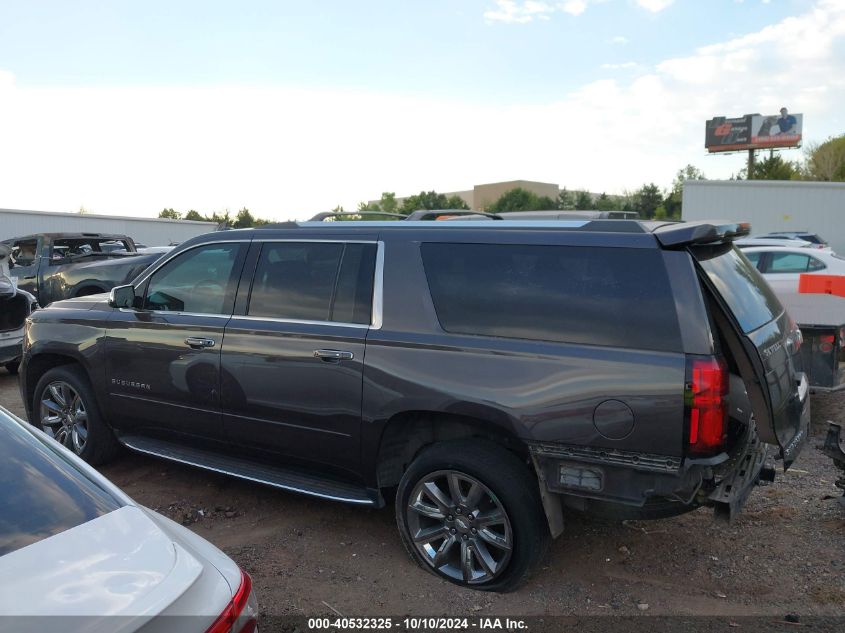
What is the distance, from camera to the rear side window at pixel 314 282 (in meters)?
4.13

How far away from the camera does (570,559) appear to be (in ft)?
13.5

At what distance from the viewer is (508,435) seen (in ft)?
12.0

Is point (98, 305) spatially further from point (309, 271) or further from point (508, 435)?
point (508, 435)

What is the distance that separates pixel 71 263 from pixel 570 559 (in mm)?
11694

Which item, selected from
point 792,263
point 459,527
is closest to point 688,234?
point 459,527

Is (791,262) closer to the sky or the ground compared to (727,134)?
closer to the ground

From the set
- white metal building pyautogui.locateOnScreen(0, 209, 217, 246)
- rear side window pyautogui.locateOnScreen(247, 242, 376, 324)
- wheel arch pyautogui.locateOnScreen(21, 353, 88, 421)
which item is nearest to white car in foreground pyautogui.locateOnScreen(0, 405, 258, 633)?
rear side window pyautogui.locateOnScreen(247, 242, 376, 324)

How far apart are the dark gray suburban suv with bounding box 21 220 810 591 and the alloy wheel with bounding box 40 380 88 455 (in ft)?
2.52

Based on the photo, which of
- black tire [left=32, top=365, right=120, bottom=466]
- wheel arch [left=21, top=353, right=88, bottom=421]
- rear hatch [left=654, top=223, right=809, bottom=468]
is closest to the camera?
rear hatch [left=654, top=223, right=809, bottom=468]

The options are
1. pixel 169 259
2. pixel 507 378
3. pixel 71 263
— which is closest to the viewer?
→ pixel 507 378

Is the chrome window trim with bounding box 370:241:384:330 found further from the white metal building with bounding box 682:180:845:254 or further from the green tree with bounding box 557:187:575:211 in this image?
the green tree with bounding box 557:187:575:211

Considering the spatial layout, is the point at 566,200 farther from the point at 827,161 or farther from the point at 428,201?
the point at 827,161

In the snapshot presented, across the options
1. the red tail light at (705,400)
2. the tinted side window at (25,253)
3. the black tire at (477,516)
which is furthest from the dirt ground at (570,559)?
the tinted side window at (25,253)

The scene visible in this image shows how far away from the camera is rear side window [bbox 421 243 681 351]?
3.29 meters
